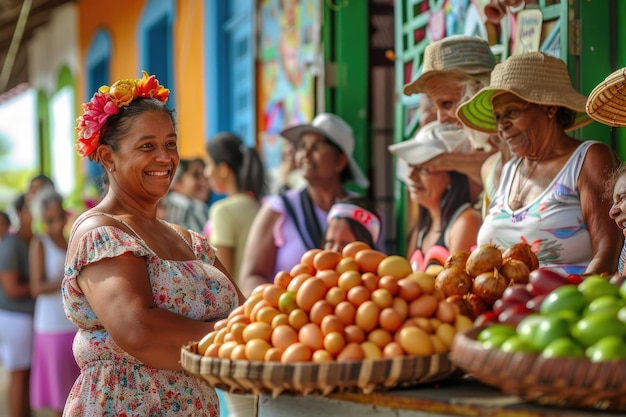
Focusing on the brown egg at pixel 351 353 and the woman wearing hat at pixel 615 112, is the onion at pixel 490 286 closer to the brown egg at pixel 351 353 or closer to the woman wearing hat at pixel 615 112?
the brown egg at pixel 351 353

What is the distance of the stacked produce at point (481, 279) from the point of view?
242cm

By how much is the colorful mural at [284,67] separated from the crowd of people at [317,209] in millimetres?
1701

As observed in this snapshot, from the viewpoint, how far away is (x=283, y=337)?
2219 mm

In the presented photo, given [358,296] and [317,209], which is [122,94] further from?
[317,209]

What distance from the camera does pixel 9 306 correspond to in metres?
7.27

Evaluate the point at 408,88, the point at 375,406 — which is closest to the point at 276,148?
the point at 408,88

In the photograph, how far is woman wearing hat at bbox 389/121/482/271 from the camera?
14.0 feet

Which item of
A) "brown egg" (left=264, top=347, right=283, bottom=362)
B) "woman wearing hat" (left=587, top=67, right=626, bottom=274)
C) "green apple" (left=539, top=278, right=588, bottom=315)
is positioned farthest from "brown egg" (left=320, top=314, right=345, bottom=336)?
"woman wearing hat" (left=587, top=67, right=626, bottom=274)

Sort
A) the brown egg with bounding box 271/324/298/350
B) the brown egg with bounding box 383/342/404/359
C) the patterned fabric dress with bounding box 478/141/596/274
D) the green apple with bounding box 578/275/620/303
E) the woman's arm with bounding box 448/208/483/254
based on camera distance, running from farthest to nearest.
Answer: the woman's arm with bounding box 448/208/483/254 < the patterned fabric dress with bounding box 478/141/596/274 < the brown egg with bounding box 271/324/298/350 < the brown egg with bounding box 383/342/404/359 < the green apple with bounding box 578/275/620/303

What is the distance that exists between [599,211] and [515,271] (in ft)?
2.73

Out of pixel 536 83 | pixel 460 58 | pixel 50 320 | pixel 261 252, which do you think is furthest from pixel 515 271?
pixel 50 320

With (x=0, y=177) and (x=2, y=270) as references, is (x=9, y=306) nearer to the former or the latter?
(x=2, y=270)

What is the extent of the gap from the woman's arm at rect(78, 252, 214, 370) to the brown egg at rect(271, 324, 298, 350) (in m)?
0.56

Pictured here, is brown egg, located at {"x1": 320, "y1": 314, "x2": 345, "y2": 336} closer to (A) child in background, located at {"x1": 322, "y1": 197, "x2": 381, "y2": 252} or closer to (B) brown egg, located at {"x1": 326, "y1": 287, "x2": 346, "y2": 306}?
(B) brown egg, located at {"x1": 326, "y1": 287, "x2": 346, "y2": 306}
